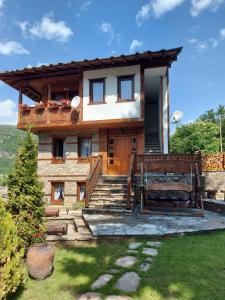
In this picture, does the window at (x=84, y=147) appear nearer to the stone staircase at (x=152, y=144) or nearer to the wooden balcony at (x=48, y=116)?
the wooden balcony at (x=48, y=116)

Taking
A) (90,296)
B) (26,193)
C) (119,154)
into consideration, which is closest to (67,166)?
(119,154)

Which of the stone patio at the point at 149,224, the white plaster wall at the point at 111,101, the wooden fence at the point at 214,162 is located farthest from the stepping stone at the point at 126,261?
the wooden fence at the point at 214,162

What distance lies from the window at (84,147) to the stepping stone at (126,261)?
31.6 ft

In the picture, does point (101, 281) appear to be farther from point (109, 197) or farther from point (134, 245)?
point (109, 197)

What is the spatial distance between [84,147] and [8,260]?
1109 centimetres

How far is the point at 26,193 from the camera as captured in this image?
545 cm

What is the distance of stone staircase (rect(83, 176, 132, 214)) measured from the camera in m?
9.14

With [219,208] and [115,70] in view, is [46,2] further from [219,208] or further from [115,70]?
[219,208]

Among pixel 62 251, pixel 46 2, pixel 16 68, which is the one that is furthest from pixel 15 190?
pixel 46 2

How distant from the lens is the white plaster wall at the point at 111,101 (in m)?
12.5

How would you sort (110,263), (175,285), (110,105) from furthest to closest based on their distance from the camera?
(110,105)
(110,263)
(175,285)

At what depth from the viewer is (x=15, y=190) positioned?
534cm

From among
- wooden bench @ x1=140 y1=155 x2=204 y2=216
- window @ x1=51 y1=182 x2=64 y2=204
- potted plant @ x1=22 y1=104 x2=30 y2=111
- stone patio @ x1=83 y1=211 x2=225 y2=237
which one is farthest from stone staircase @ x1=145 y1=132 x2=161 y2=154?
potted plant @ x1=22 y1=104 x2=30 y2=111

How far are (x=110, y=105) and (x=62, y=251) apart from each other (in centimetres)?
864
